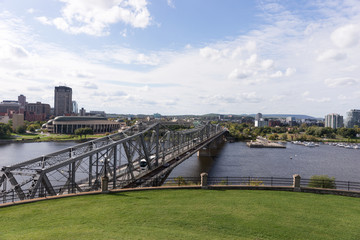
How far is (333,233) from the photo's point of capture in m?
12.5

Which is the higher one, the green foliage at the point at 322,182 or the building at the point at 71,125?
the building at the point at 71,125

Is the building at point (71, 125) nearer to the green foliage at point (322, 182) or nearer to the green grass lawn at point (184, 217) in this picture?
the green foliage at point (322, 182)

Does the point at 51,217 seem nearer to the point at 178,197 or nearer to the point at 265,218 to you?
the point at 178,197

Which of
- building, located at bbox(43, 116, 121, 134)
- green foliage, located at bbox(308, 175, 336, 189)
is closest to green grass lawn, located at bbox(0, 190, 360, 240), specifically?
green foliage, located at bbox(308, 175, 336, 189)

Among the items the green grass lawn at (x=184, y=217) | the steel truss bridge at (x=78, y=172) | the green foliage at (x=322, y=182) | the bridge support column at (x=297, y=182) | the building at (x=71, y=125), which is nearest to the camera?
the green grass lawn at (x=184, y=217)

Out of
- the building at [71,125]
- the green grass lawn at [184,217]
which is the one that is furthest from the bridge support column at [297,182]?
the building at [71,125]

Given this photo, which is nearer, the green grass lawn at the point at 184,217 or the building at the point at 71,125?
the green grass lawn at the point at 184,217

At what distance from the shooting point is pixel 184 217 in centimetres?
1391

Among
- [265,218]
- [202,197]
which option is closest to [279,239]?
[265,218]

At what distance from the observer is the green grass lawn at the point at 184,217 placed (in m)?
12.0

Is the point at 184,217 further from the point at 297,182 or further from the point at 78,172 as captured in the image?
the point at 78,172

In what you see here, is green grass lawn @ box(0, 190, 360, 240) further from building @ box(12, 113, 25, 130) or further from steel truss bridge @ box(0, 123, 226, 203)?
building @ box(12, 113, 25, 130)

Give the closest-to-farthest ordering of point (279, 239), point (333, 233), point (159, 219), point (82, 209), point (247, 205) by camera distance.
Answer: point (279, 239) < point (333, 233) < point (159, 219) < point (82, 209) < point (247, 205)

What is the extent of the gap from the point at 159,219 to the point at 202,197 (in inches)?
199
